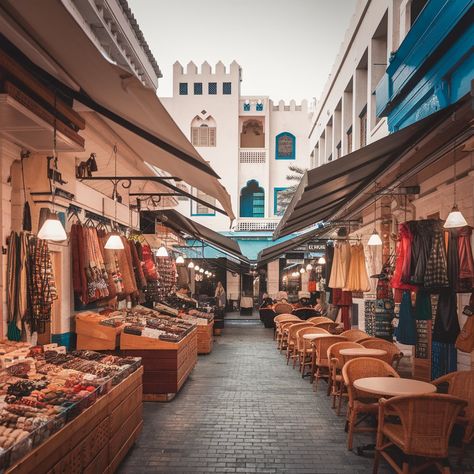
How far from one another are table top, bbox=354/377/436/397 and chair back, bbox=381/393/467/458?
635 mm

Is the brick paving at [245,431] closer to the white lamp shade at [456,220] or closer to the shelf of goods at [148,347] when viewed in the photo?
the shelf of goods at [148,347]

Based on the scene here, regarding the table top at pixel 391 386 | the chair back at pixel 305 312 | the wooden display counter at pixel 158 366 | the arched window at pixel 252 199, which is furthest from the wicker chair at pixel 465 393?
the arched window at pixel 252 199

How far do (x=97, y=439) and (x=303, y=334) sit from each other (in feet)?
22.9

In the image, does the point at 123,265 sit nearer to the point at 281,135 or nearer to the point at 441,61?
the point at 441,61

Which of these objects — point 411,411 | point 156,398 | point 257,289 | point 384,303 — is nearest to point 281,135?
point 257,289

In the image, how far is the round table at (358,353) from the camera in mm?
7621

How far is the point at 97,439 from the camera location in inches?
178

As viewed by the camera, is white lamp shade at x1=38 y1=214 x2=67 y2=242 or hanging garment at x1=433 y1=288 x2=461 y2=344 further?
hanging garment at x1=433 y1=288 x2=461 y2=344

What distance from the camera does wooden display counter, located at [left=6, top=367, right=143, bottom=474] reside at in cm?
348

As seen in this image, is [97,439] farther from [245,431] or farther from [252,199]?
[252,199]

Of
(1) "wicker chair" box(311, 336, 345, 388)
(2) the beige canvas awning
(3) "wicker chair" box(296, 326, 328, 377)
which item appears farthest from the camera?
(3) "wicker chair" box(296, 326, 328, 377)

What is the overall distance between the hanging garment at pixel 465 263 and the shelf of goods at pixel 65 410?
13.2 ft

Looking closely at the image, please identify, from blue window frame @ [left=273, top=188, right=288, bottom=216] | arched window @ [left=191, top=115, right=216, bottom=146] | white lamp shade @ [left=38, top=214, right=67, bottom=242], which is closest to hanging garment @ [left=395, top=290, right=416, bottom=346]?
white lamp shade @ [left=38, top=214, right=67, bottom=242]

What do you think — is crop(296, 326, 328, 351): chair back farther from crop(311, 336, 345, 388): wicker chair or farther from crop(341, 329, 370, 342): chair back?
crop(311, 336, 345, 388): wicker chair
